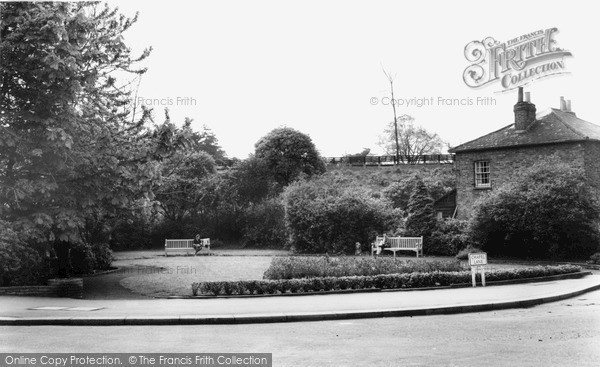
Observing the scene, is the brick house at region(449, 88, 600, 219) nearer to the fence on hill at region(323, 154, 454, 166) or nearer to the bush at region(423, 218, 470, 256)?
the bush at region(423, 218, 470, 256)

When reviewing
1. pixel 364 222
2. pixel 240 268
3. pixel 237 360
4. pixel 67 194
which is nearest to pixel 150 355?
pixel 237 360

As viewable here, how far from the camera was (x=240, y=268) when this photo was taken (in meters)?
25.0

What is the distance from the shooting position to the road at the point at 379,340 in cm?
817

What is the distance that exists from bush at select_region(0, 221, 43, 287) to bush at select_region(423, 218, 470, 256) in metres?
19.7

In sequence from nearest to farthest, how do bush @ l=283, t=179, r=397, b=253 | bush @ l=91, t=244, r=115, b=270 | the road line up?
the road → bush @ l=91, t=244, r=115, b=270 → bush @ l=283, t=179, r=397, b=253

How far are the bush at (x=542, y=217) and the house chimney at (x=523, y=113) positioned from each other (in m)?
6.90

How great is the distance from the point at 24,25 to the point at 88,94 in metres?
3.84

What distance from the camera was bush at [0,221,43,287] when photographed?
58.0ft

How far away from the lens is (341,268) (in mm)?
18984

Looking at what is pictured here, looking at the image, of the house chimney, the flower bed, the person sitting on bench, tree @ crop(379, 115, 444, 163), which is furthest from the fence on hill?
the flower bed

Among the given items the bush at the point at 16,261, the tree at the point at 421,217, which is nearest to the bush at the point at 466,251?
the tree at the point at 421,217

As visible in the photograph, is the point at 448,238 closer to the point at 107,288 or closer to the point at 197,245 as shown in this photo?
the point at 197,245

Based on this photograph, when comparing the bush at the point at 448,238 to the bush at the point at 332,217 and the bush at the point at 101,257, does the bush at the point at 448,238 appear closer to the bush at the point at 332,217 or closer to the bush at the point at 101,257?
the bush at the point at 332,217

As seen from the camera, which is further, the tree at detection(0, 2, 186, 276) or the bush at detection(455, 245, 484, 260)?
the bush at detection(455, 245, 484, 260)
